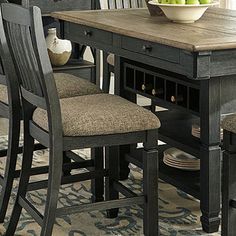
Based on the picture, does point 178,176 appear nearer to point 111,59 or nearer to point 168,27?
point 168,27

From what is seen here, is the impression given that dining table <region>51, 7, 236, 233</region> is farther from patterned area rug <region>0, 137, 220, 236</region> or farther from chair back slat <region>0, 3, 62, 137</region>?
chair back slat <region>0, 3, 62, 137</region>

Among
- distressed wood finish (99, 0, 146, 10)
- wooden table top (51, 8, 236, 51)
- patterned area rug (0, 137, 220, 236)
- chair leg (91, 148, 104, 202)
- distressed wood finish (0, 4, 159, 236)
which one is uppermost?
distressed wood finish (99, 0, 146, 10)

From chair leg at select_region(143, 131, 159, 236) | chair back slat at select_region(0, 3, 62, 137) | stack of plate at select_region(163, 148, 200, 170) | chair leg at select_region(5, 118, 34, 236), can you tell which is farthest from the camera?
stack of plate at select_region(163, 148, 200, 170)

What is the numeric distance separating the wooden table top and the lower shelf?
2.25ft

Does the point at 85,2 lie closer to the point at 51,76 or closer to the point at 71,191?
the point at 71,191

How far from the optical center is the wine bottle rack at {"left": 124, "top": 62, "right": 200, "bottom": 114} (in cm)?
309

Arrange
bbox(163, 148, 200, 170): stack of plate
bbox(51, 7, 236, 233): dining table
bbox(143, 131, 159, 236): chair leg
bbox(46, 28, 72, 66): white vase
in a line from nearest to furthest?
bbox(51, 7, 236, 233): dining table → bbox(143, 131, 159, 236): chair leg → bbox(163, 148, 200, 170): stack of plate → bbox(46, 28, 72, 66): white vase

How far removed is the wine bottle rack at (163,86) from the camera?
3092mm

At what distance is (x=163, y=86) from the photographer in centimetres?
328

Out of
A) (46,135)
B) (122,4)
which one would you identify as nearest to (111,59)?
(122,4)

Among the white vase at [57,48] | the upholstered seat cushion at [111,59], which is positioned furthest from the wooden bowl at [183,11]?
the white vase at [57,48]

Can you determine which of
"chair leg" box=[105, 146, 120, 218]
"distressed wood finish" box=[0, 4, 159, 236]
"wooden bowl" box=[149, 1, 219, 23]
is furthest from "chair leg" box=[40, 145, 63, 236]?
"wooden bowl" box=[149, 1, 219, 23]

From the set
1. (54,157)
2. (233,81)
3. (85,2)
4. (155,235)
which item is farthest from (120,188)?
(85,2)

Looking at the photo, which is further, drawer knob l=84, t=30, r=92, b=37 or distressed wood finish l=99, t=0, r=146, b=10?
distressed wood finish l=99, t=0, r=146, b=10
